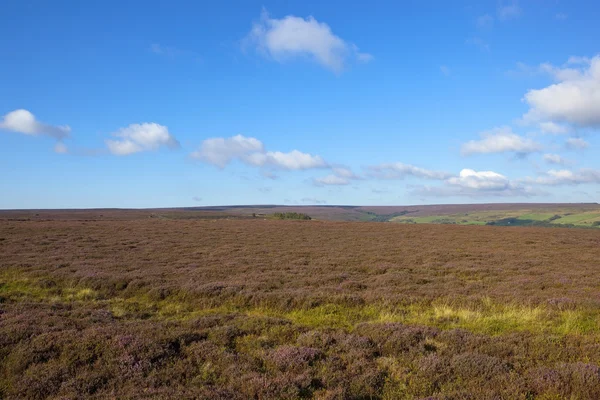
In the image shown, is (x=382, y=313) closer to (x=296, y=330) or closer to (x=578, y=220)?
(x=296, y=330)

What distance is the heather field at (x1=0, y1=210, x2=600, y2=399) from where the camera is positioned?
23.3 ft

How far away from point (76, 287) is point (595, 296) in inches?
835

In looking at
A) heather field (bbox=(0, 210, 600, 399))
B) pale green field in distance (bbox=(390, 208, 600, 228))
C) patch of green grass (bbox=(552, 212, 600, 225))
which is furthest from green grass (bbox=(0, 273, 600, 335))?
patch of green grass (bbox=(552, 212, 600, 225))

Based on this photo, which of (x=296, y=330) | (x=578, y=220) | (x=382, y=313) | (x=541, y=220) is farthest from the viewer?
(x=541, y=220)

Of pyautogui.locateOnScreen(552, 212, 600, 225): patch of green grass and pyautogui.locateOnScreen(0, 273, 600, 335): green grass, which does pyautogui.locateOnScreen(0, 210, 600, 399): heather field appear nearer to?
pyautogui.locateOnScreen(0, 273, 600, 335): green grass

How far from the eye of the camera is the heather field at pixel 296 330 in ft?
23.3

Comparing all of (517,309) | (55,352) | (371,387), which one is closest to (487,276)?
(517,309)

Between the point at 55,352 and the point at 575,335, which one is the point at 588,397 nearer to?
the point at 575,335

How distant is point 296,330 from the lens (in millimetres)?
10461

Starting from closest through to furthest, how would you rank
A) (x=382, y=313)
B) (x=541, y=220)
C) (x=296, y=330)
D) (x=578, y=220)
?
(x=296, y=330) → (x=382, y=313) → (x=578, y=220) → (x=541, y=220)

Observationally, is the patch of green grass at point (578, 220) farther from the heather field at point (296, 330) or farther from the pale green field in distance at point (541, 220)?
the heather field at point (296, 330)

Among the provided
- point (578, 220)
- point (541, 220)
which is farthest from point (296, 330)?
point (541, 220)

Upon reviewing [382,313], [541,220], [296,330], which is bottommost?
[382,313]

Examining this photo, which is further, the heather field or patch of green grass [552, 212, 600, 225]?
patch of green grass [552, 212, 600, 225]
